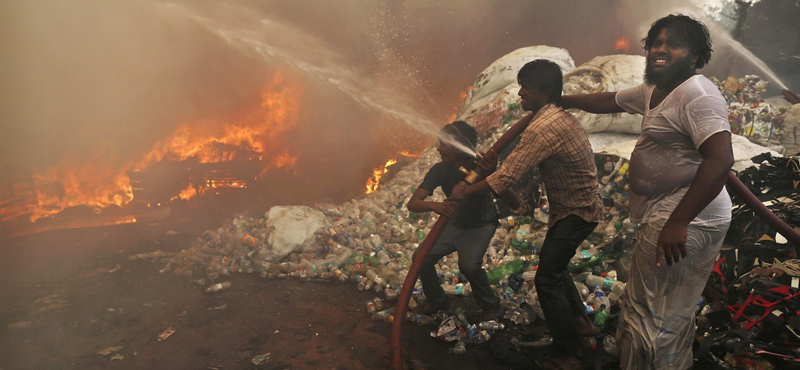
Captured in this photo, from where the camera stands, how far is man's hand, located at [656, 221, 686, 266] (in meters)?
1.88

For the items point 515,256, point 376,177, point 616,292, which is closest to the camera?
point 616,292

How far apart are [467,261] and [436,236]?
1.81 feet

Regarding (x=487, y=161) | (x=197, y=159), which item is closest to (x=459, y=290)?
(x=487, y=161)

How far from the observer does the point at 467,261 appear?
3.31 m

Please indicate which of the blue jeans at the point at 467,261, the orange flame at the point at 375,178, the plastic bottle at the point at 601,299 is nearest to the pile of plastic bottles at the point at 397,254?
the plastic bottle at the point at 601,299

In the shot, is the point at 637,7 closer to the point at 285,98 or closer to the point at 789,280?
the point at 285,98

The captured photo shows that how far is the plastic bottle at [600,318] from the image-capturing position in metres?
3.19

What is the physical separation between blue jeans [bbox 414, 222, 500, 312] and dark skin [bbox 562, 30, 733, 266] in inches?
57.2

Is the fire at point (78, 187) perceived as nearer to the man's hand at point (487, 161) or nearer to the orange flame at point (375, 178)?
the orange flame at point (375, 178)

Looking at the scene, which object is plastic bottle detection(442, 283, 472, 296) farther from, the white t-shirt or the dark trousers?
the white t-shirt

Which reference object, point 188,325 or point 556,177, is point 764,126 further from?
point 188,325

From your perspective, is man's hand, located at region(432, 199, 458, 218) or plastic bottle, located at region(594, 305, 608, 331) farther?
plastic bottle, located at region(594, 305, 608, 331)

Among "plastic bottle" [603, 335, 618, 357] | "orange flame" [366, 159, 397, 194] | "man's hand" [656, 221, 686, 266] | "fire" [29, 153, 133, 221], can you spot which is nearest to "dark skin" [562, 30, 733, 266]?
"man's hand" [656, 221, 686, 266]

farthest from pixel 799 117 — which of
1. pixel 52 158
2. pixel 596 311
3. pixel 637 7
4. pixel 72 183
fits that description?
pixel 52 158
